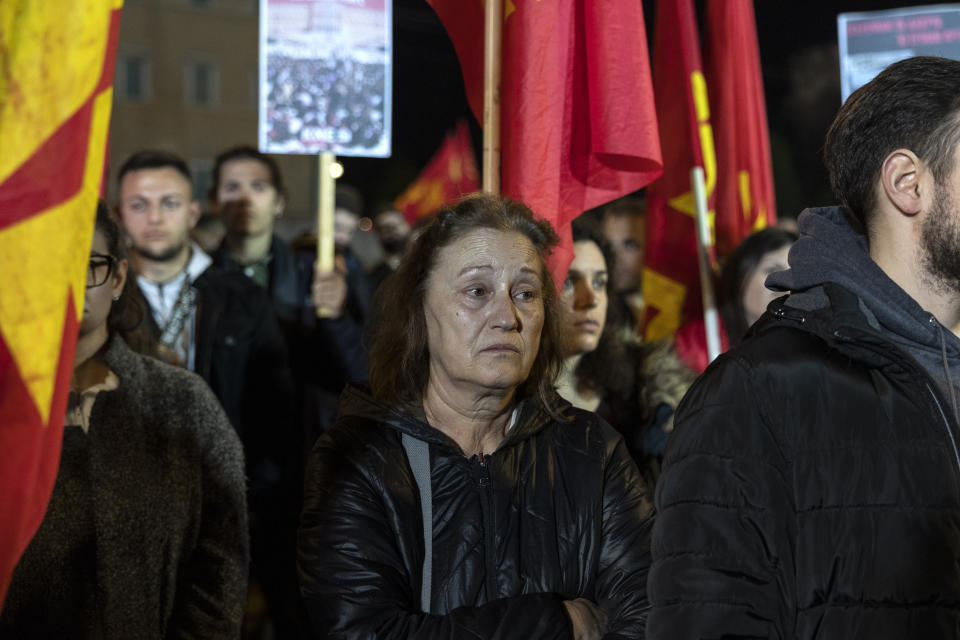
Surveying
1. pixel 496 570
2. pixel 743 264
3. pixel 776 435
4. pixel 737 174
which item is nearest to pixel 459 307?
pixel 496 570

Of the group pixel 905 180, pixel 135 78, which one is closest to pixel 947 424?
pixel 905 180

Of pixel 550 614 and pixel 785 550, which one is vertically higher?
pixel 785 550

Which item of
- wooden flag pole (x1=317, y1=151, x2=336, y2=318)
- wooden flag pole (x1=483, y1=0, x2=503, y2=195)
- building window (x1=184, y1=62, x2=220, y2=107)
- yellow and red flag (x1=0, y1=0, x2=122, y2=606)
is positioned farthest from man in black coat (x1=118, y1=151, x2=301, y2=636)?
building window (x1=184, y1=62, x2=220, y2=107)

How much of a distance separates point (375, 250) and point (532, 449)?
8.15 m

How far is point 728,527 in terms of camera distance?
1931mm

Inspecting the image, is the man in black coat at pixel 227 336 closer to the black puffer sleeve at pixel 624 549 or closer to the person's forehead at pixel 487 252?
the person's forehead at pixel 487 252

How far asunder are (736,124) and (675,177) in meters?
0.56

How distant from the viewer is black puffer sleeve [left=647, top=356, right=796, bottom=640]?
1.91 metres

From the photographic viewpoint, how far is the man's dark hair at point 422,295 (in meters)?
3.14

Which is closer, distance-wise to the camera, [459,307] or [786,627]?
[786,627]

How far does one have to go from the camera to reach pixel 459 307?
10.1ft

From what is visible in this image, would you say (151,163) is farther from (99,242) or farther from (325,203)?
(99,242)

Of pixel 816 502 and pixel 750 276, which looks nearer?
pixel 816 502

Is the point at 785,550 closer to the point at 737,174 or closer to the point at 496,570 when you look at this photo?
the point at 496,570
